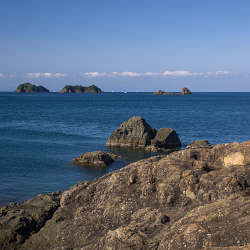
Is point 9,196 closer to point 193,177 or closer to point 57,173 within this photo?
point 57,173

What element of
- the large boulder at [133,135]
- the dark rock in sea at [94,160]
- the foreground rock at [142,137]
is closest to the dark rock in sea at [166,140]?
the foreground rock at [142,137]

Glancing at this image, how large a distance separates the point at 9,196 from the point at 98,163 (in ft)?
45.1

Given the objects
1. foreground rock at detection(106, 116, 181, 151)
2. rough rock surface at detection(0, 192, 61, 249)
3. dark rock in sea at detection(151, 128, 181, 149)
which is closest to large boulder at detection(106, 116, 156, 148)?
foreground rock at detection(106, 116, 181, 151)

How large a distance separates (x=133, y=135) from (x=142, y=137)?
1.71 m

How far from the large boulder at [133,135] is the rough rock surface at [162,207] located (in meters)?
32.7

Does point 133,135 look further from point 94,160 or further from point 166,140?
point 94,160

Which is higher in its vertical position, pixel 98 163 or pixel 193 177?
pixel 193 177

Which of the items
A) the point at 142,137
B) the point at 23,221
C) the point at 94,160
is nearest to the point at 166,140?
the point at 142,137

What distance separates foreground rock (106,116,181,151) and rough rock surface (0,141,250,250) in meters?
32.0

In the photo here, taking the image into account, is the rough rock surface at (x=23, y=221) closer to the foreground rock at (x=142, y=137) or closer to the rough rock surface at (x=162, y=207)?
the rough rock surface at (x=162, y=207)

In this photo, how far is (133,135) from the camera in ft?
173

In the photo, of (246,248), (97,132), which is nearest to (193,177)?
(246,248)

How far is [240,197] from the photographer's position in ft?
46.0

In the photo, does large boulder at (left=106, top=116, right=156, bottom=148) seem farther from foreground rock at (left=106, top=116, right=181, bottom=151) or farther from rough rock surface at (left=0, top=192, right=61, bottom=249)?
rough rock surface at (left=0, top=192, right=61, bottom=249)
